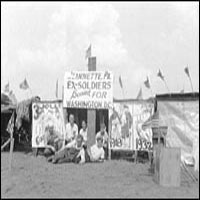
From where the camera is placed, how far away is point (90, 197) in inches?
331

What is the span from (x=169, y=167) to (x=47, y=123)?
6876 mm

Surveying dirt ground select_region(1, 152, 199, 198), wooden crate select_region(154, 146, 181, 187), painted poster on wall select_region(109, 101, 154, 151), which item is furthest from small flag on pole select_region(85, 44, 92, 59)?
wooden crate select_region(154, 146, 181, 187)

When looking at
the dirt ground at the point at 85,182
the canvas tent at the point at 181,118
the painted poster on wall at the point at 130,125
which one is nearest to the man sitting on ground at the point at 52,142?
the dirt ground at the point at 85,182

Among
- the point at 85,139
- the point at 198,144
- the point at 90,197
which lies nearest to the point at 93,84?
the point at 85,139

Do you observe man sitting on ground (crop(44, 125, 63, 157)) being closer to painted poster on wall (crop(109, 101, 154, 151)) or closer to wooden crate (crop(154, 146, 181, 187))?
painted poster on wall (crop(109, 101, 154, 151))

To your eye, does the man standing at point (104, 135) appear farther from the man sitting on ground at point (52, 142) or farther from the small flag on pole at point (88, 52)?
the small flag on pole at point (88, 52)

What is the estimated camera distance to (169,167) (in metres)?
10.0

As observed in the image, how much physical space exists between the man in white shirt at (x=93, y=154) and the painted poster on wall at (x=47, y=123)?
1.40 metres

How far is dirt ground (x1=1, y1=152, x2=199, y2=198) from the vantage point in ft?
28.7

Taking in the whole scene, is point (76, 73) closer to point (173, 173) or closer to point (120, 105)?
point (120, 105)

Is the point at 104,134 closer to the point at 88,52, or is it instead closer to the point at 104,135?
the point at 104,135

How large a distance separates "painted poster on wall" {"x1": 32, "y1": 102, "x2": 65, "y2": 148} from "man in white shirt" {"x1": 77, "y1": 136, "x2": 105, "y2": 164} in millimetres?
1399

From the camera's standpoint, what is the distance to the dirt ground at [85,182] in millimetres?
8742

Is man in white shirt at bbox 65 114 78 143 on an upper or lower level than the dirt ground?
upper
